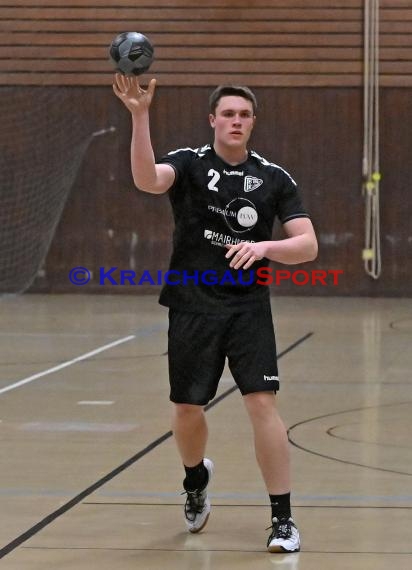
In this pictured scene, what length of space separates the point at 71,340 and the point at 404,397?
5.01 meters

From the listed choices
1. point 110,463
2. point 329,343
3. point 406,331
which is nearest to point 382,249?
Answer: point 406,331

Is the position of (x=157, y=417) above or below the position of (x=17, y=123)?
below

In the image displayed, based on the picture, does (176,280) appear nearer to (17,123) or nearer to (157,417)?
(157,417)

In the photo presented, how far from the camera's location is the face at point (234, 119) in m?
5.47

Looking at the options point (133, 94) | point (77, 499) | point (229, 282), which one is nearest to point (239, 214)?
point (229, 282)

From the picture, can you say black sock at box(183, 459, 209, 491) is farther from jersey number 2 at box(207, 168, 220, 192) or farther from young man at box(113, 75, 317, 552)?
jersey number 2 at box(207, 168, 220, 192)

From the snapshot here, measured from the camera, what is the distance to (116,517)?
6008mm

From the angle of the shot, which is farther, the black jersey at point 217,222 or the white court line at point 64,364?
the white court line at point 64,364

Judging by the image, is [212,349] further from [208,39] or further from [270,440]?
[208,39]

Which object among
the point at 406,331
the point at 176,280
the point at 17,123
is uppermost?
the point at 17,123

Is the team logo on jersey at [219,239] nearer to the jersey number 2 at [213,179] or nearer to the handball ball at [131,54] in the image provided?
the jersey number 2 at [213,179]

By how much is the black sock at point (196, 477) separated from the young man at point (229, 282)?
190 millimetres

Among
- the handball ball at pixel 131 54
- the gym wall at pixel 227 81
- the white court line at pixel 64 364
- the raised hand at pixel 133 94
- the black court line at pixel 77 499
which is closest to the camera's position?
the raised hand at pixel 133 94

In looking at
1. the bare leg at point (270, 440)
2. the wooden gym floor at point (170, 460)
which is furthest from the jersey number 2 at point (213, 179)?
the wooden gym floor at point (170, 460)
